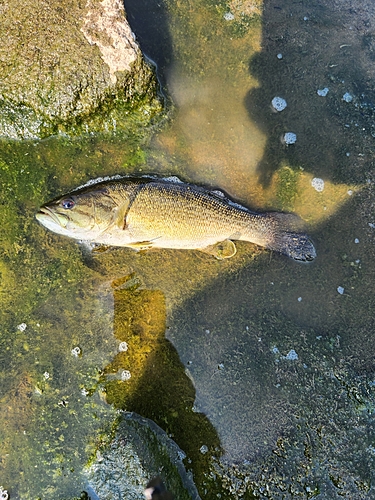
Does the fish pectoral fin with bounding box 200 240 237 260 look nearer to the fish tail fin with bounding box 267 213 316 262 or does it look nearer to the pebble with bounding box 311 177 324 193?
the fish tail fin with bounding box 267 213 316 262

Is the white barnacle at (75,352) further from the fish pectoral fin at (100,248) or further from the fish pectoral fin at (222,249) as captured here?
the fish pectoral fin at (222,249)

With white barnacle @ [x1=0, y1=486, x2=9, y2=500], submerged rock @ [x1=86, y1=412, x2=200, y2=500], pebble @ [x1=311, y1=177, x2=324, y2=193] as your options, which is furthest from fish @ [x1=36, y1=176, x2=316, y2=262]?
white barnacle @ [x1=0, y1=486, x2=9, y2=500]

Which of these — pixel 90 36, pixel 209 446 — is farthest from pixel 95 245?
pixel 209 446

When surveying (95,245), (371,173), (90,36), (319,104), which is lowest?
(95,245)

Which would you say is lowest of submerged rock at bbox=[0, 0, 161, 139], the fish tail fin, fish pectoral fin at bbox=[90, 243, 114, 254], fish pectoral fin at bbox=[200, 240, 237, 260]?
fish pectoral fin at bbox=[90, 243, 114, 254]

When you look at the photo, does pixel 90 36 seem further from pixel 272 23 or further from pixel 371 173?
pixel 371 173

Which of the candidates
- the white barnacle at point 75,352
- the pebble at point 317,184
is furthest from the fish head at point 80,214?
the pebble at point 317,184
